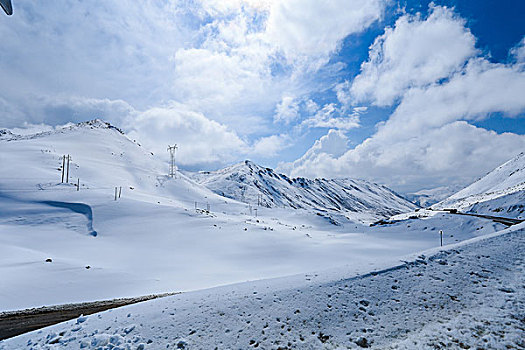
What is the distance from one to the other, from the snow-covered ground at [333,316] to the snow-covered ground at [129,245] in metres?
2.12

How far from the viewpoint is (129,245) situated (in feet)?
75.6

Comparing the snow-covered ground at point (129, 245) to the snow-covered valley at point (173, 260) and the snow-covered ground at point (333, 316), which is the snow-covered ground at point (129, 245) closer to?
the snow-covered valley at point (173, 260)

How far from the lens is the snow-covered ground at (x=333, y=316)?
5781 millimetres

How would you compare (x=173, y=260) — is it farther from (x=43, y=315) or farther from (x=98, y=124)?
(x=98, y=124)

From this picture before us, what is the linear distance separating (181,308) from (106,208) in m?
27.8

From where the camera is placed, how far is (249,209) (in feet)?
201

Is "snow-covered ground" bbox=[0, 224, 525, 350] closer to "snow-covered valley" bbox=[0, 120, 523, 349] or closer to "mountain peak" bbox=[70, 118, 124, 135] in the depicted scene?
"snow-covered valley" bbox=[0, 120, 523, 349]

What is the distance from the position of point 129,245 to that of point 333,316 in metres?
21.6

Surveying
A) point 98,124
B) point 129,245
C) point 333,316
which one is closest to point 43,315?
point 333,316

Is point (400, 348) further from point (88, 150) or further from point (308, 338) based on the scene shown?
point (88, 150)

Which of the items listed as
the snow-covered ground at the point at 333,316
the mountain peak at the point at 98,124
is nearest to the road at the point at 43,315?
the snow-covered ground at the point at 333,316

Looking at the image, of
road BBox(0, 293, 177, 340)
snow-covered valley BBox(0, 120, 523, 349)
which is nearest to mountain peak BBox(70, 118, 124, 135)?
snow-covered valley BBox(0, 120, 523, 349)

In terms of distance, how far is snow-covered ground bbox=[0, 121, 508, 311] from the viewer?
46.8 ft

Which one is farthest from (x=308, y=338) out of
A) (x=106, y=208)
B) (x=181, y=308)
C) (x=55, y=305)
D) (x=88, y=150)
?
(x=88, y=150)
